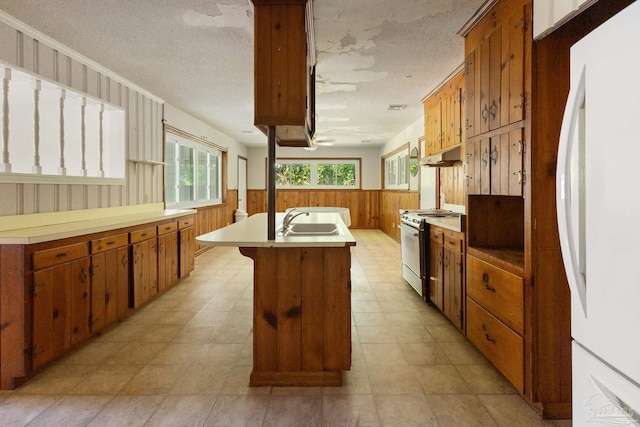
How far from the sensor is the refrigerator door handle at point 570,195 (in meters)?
0.94

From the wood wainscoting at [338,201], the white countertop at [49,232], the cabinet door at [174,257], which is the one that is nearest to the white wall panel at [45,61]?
the white countertop at [49,232]

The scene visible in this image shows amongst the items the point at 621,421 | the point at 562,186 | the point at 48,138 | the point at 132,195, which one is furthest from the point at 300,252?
the point at 132,195

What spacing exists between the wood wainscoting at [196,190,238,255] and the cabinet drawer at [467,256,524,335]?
4.60 meters

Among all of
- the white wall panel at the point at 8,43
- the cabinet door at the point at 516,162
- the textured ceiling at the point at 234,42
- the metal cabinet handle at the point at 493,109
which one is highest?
the textured ceiling at the point at 234,42

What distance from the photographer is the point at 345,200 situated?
→ 32.7 feet

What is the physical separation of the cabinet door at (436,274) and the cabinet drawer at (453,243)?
0.51 feet

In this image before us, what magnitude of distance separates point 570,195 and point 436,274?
2365 mm

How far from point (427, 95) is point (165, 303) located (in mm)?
→ 3962

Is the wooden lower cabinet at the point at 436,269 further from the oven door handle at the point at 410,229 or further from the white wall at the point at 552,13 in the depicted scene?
the white wall at the point at 552,13

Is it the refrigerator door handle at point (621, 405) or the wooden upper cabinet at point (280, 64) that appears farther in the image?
the wooden upper cabinet at point (280, 64)

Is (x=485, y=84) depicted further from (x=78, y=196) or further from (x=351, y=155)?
(x=351, y=155)

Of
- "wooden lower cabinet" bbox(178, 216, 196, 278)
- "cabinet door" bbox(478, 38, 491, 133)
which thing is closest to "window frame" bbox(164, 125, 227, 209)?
"wooden lower cabinet" bbox(178, 216, 196, 278)

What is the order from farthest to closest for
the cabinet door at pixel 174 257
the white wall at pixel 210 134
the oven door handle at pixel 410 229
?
the white wall at pixel 210 134, the cabinet door at pixel 174 257, the oven door handle at pixel 410 229

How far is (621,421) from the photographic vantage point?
0.79 m
